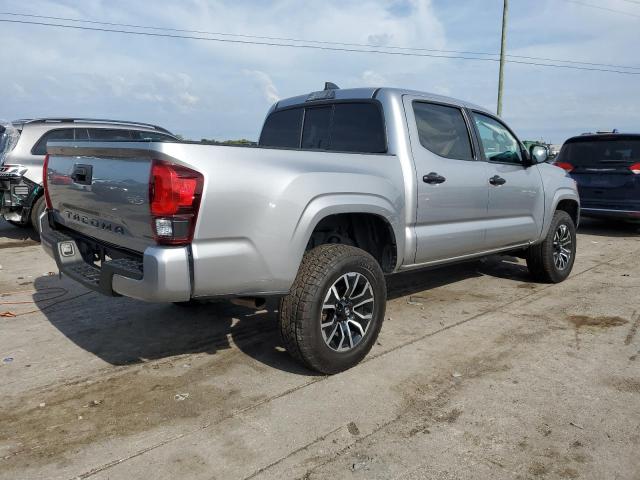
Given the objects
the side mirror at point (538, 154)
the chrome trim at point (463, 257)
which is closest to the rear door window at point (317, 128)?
the chrome trim at point (463, 257)

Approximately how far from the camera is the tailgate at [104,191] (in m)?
2.69

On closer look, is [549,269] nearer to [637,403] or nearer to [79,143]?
[637,403]

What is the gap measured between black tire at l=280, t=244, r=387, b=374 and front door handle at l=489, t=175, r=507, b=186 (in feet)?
5.60

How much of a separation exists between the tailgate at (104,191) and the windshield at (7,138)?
4.57 metres

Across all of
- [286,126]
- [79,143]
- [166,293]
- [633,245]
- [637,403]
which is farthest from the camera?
[633,245]

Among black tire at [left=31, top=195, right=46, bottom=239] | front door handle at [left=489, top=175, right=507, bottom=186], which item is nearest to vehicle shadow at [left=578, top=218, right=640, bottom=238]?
front door handle at [left=489, top=175, right=507, bottom=186]

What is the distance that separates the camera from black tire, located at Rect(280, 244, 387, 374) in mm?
3023

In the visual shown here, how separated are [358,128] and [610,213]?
6629 mm

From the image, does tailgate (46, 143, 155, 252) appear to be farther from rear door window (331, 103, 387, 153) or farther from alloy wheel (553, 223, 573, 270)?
alloy wheel (553, 223, 573, 270)

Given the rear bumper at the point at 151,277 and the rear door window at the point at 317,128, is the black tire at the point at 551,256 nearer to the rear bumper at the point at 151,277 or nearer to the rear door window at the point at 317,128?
the rear door window at the point at 317,128

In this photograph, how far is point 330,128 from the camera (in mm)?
4230

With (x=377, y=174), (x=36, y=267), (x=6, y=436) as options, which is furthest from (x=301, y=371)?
(x=36, y=267)

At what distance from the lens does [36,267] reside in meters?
6.16

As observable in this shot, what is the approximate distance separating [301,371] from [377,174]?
1409 mm
